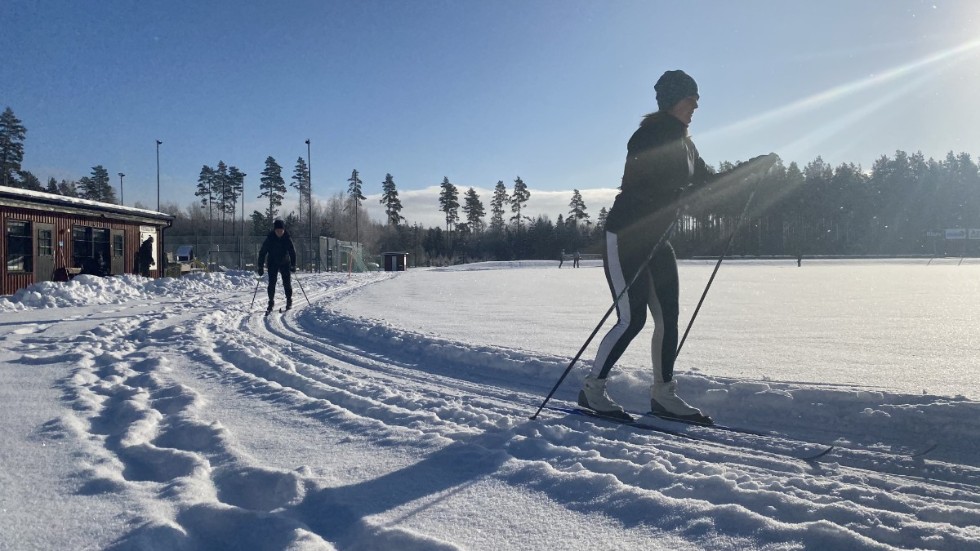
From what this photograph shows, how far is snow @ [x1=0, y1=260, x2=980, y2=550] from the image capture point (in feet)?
6.85

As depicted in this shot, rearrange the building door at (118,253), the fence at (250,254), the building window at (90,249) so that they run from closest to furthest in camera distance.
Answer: the building window at (90,249) < the building door at (118,253) < the fence at (250,254)

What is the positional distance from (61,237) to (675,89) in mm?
21754

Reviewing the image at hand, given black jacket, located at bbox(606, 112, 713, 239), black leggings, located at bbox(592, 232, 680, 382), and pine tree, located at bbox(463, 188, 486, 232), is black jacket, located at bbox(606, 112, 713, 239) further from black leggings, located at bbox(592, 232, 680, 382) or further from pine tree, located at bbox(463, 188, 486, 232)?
pine tree, located at bbox(463, 188, 486, 232)

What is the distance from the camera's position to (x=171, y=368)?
215 inches

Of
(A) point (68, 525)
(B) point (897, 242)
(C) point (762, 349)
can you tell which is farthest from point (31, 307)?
(B) point (897, 242)

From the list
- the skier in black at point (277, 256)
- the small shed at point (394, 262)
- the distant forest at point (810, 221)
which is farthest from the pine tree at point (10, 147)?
the skier in black at point (277, 256)

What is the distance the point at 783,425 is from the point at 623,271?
1481 mm

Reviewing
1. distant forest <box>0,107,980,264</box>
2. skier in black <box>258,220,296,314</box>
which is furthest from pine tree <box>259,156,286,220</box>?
skier in black <box>258,220,296,314</box>

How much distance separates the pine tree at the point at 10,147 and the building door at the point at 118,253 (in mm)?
53840

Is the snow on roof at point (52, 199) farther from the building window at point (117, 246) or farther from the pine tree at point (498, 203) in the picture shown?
the pine tree at point (498, 203)

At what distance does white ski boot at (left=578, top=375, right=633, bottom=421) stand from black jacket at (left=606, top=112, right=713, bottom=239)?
1.04 m

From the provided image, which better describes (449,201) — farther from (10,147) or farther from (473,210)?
(10,147)

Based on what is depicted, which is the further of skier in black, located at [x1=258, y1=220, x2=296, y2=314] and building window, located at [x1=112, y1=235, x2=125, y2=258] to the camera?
building window, located at [x1=112, y1=235, x2=125, y2=258]

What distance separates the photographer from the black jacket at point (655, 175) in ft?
11.6
